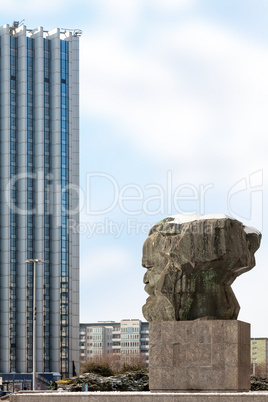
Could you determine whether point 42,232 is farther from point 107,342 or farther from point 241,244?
point 107,342

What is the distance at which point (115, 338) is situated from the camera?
607 ft

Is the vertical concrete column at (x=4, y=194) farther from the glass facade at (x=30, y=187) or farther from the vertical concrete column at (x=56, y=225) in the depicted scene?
the vertical concrete column at (x=56, y=225)

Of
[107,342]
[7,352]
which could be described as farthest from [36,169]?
[107,342]

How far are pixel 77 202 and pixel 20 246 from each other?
9995mm

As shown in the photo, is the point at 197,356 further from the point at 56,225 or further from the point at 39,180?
the point at 39,180

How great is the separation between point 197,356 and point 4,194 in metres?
76.8

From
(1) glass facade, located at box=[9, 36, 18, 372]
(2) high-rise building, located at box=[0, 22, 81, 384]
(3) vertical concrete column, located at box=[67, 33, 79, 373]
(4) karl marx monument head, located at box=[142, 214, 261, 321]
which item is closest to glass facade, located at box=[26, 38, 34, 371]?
(2) high-rise building, located at box=[0, 22, 81, 384]

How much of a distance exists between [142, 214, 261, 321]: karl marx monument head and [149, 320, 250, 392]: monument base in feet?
2.10

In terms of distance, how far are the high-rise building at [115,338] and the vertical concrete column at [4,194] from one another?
8648 cm

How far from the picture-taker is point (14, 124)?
10088 cm

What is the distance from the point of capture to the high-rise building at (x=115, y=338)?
180 meters

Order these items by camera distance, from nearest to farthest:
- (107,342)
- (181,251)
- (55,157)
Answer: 1. (181,251)
2. (55,157)
3. (107,342)

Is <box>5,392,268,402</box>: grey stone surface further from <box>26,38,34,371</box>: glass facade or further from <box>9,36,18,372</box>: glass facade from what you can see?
<box>26,38,34,371</box>: glass facade

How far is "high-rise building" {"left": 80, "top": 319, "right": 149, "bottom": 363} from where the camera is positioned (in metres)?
180
